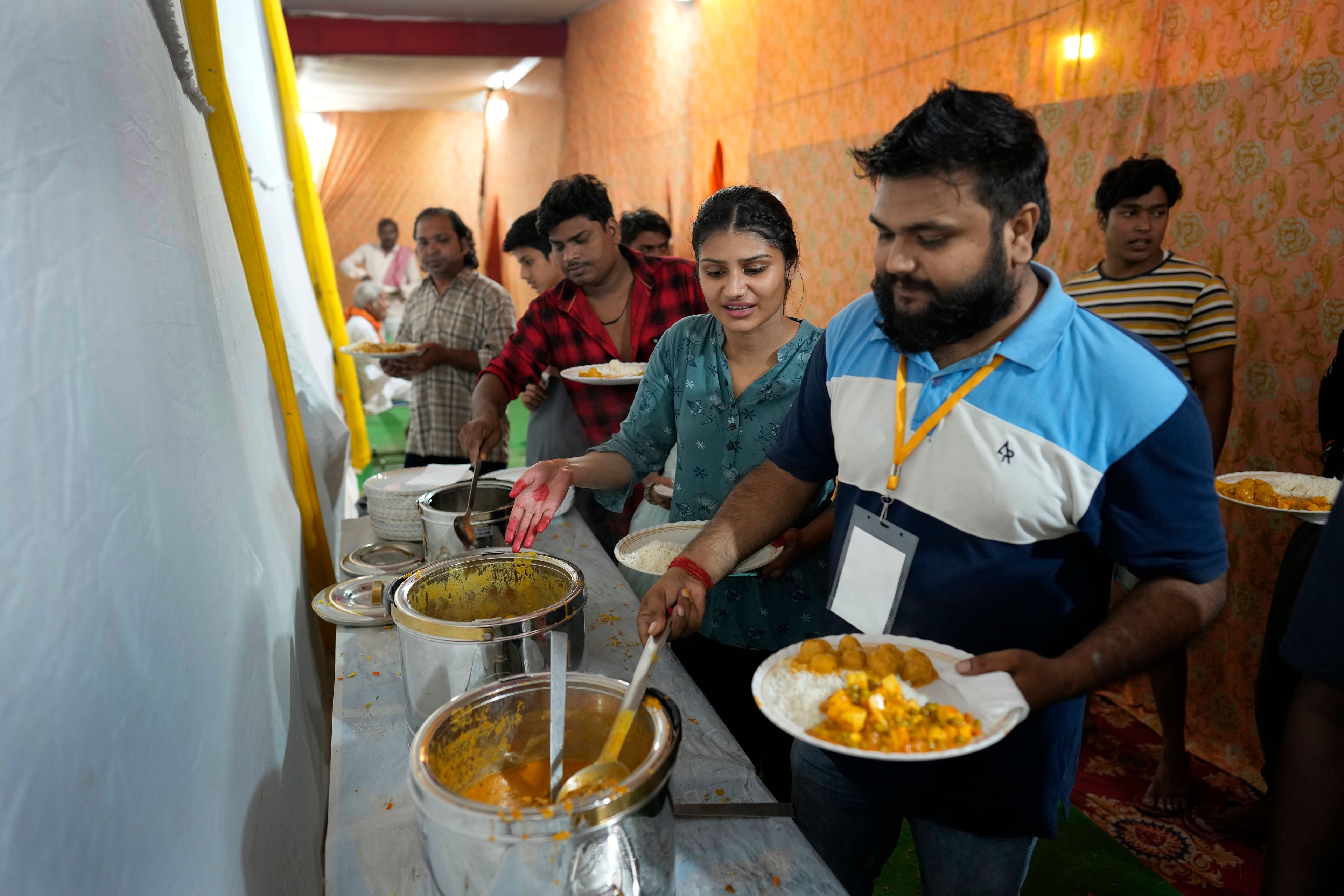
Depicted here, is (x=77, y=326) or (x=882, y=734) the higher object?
(x=77, y=326)

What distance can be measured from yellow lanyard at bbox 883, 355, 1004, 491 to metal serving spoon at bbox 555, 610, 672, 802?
438mm

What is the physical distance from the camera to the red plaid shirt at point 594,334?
2488 millimetres

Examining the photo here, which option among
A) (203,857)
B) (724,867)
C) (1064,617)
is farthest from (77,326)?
(1064,617)

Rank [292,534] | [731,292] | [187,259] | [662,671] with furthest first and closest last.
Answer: [292,534] < [731,292] < [662,671] < [187,259]

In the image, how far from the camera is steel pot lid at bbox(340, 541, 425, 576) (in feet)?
5.81

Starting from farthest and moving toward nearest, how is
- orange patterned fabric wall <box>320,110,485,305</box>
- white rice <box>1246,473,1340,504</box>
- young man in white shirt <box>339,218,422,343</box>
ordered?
orange patterned fabric wall <box>320,110,485,305</box>, young man in white shirt <box>339,218,422,343</box>, white rice <box>1246,473,1340,504</box>

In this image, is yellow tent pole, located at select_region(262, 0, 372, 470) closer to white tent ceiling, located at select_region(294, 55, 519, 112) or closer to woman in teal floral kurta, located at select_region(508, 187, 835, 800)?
woman in teal floral kurta, located at select_region(508, 187, 835, 800)

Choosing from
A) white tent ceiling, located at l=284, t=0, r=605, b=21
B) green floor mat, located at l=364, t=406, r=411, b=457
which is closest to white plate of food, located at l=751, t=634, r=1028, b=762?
green floor mat, located at l=364, t=406, r=411, b=457

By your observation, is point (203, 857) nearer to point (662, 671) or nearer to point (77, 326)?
point (77, 326)

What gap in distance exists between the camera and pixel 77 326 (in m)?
0.71

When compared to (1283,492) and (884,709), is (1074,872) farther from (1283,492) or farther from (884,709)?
(884,709)

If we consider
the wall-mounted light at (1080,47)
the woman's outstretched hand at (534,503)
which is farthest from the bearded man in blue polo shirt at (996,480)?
the wall-mounted light at (1080,47)

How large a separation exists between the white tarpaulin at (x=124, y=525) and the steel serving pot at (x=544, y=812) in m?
0.25

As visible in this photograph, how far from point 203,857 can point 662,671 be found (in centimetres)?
74
